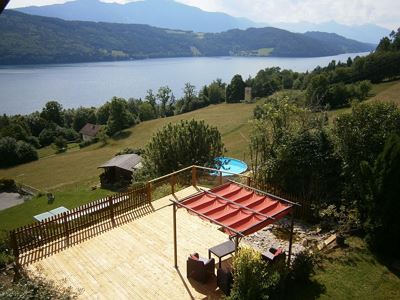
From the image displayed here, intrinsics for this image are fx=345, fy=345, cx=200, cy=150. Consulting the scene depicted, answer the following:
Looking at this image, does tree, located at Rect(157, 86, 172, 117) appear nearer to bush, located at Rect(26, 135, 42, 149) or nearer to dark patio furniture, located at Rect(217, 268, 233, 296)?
bush, located at Rect(26, 135, 42, 149)

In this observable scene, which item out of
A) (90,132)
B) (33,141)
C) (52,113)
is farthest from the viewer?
(52,113)

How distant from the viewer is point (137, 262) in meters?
11.6

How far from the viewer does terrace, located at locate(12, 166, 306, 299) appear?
33.9 feet

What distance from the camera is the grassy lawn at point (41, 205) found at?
32.0 metres

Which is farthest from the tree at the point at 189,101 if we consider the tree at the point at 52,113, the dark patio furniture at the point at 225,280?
the dark patio furniture at the point at 225,280

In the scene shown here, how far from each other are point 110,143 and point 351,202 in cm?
6376

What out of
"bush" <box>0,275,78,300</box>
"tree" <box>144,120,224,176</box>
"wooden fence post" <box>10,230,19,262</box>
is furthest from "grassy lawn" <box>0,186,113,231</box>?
"bush" <box>0,275,78,300</box>

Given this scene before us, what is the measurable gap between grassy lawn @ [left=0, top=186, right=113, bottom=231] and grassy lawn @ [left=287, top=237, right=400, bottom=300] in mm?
27451

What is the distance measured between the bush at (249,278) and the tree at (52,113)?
97888 mm

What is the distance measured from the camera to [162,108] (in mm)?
106000

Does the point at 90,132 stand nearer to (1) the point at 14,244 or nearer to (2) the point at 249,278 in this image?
(1) the point at 14,244

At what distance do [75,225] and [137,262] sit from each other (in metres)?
3.24

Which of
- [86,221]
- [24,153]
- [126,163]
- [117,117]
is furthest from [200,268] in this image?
[117,117]

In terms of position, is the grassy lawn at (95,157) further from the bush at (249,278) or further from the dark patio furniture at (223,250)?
the bush at (249,278)
